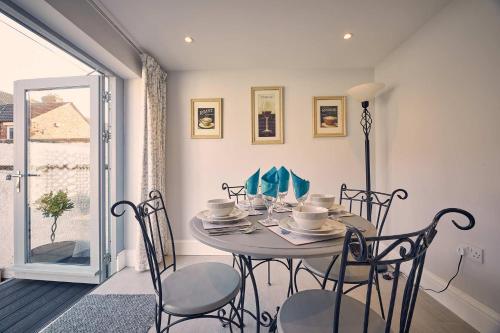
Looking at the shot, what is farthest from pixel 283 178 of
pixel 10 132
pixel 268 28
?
pixel 10 132

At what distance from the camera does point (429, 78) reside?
1.90 meters

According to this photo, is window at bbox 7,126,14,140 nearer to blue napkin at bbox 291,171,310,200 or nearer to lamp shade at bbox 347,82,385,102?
blue napkin at bbox 291,171,310,200

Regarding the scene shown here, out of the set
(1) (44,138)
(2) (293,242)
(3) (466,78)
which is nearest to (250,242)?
(2) (293,242)

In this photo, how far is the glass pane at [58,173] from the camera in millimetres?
2082

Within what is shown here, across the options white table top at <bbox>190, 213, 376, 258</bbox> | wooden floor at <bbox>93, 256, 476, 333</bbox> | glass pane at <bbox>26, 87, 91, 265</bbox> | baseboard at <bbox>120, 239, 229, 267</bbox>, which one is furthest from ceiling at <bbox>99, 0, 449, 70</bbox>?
wooden floor at <bbox>93, 256, 476, 333</bbox>

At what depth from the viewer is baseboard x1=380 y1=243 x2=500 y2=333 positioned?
1.40 meters

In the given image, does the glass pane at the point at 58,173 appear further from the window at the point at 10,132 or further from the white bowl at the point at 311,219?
the white bowl at the point at 311,219

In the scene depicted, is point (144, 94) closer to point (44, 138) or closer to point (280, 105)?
point (44, 138)

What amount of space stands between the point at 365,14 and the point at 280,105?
121 cm

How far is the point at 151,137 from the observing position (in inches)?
90.9

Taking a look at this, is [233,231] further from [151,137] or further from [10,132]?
[10,132]

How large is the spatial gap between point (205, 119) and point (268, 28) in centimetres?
129

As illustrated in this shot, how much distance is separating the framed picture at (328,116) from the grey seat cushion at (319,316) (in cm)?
208

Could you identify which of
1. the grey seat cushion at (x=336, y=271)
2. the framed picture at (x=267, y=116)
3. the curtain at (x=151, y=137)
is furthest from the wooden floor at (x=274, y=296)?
the framed picture at (x=267, y=116)
